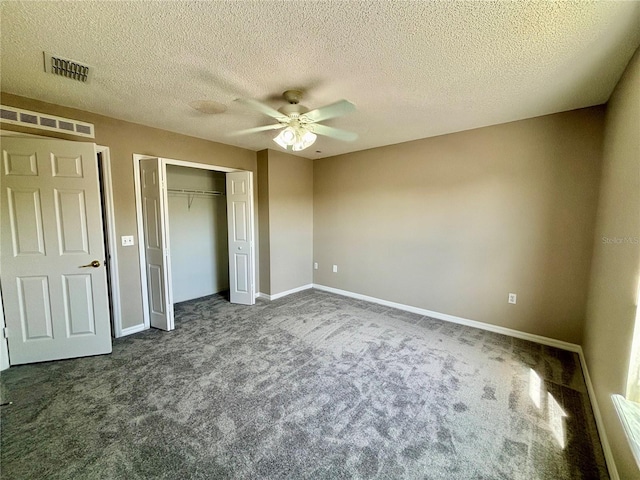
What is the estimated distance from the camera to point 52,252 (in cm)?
249

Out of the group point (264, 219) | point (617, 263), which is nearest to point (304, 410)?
point (617, 263)

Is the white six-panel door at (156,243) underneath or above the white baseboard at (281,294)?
above

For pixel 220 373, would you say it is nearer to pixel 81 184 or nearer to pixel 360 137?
pixel 81 184

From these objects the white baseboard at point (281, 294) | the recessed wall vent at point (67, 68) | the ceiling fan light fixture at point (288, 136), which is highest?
the recessed wall vent at point (67, 68)

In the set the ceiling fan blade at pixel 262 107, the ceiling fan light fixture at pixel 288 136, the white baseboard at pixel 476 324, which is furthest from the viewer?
the white baseboard at pixel 476 324

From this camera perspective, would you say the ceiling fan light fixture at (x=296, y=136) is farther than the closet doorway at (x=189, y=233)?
No

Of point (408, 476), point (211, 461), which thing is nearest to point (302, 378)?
point (211, 461)

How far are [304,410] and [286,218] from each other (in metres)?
3.20

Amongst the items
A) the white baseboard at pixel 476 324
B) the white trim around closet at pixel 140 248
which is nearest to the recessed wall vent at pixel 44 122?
the white trim around closet at pixel 140 248

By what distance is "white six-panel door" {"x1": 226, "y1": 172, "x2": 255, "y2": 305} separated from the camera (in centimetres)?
398

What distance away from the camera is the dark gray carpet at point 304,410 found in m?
1.50

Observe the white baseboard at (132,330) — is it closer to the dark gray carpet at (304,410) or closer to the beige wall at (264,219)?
the dark gray carpet at (304,410)

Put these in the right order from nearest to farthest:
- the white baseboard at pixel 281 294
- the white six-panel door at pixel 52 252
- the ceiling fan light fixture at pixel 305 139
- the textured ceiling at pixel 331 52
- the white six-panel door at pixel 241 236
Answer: the textured ceiling at pixel 331 52 → the ceiling fan light fixture at pixel 305 139 → the white six-panel door at pixel 52 252 → the white six-panel door at pixel 241 236 → the white baseboard at pixel 281 294

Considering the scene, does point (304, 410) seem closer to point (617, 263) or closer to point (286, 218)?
point (617, 263)
